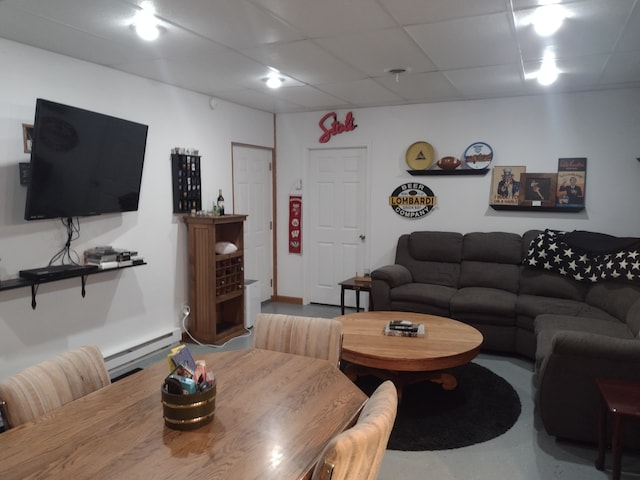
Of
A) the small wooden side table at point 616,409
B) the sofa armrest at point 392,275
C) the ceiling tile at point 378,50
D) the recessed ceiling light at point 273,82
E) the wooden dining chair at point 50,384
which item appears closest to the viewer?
the wooden dining chair at point 50,384

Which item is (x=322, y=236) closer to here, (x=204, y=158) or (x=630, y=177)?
(x=204, y=158)

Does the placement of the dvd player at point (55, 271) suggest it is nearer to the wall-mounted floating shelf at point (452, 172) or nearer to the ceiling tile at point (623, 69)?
the wall-mounted floating shelf at point (452, 172)

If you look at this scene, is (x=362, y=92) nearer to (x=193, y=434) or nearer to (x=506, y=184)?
(x=506, y=184)

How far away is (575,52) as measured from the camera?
3277 mm

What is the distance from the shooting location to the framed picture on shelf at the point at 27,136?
3121 millimetres

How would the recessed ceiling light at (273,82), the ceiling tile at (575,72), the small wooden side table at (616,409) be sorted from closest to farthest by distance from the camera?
1. the small wooden side table at (616,409)
2. the ceiling tile at (575,72)
3. the recessed ceiling light at (273,82)

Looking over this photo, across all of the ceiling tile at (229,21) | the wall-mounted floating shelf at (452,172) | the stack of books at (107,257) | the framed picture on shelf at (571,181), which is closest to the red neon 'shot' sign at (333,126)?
the wall-mounted floating shelf at (452,172)

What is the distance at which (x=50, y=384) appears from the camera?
1.71m

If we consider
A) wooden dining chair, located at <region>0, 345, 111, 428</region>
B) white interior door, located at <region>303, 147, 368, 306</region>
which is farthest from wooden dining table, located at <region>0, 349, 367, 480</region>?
white interior door, located at <region>303, 147, 368, 306</region>

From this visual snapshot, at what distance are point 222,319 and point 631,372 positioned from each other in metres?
3.67

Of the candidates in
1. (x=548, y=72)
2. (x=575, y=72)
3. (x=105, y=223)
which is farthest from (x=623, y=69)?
(x=105, y=223)

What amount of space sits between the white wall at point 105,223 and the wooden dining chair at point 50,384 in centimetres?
165

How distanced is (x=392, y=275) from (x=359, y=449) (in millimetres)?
3553

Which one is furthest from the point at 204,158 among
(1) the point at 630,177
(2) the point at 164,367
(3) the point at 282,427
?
(1) the point at 630,177
